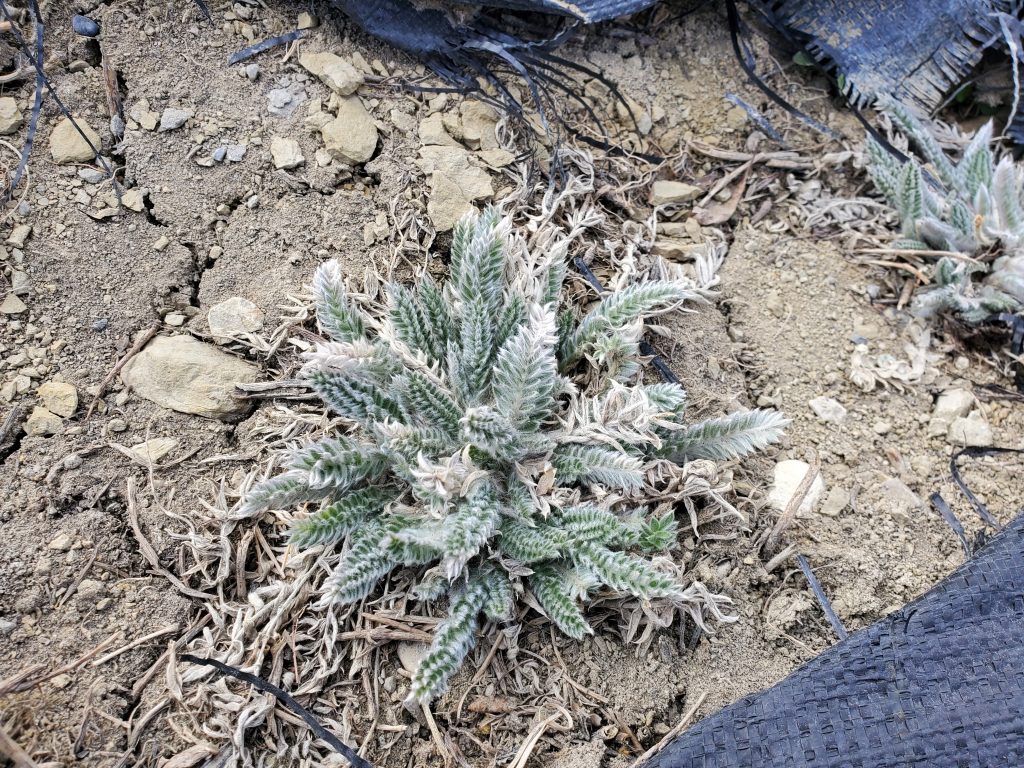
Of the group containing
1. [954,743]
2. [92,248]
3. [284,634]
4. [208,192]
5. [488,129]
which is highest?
[488,129]

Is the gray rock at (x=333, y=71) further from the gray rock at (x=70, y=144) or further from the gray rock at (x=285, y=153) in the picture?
the gray rock at (x=70, y=144)

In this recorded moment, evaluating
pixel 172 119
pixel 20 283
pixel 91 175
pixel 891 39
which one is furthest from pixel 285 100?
pixel 891 39

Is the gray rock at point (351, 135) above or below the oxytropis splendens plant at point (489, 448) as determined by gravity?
above

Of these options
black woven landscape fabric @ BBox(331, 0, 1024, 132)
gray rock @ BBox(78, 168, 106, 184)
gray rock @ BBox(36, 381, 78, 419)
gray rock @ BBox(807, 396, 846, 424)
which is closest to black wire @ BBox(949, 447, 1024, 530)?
gray rock @ BBox(807, 396, 846, 424)

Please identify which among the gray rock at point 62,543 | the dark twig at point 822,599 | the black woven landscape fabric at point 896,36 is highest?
A: the black woven landscape fabric at point 896,36

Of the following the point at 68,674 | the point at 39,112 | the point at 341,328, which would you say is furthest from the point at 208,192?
the point at 68,674

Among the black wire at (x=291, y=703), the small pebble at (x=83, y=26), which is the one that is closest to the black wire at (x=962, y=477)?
the black wire at (x=291, y=703)

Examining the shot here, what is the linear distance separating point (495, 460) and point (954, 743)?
1.02m

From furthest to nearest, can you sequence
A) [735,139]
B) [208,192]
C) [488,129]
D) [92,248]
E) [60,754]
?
1. [735,139]
2. [488,129]
3. [208,192]
4. [92,248]
5. [60,754]

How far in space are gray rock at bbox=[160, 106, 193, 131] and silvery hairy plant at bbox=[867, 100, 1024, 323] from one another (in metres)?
2.12

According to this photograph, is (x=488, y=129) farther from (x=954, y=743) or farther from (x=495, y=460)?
(x=954, y=743)

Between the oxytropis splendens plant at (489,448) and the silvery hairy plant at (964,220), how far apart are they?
101cm

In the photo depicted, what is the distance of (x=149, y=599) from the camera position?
1617 millimetres

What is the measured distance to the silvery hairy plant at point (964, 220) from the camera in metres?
2.26
